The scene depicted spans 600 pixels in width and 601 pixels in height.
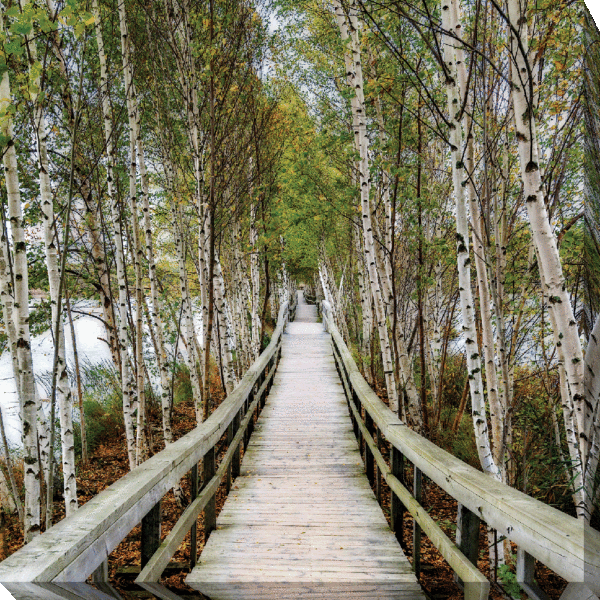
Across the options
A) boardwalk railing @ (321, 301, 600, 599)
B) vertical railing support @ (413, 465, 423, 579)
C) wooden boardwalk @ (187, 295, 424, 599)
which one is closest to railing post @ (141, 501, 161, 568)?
wooden boardwalk @ (187, 295, 424, 599)

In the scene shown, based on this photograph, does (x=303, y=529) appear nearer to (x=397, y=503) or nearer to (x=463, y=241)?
(x=397, y=503)

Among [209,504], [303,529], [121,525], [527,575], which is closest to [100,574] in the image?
[121,525]

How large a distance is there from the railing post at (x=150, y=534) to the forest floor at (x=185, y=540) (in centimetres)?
9

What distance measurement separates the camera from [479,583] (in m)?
1.65

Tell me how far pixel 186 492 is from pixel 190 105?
18.5 feet

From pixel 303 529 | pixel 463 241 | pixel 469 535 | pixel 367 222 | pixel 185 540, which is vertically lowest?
pixel 185 540

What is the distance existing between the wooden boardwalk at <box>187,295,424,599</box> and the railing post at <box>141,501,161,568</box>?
407 mm

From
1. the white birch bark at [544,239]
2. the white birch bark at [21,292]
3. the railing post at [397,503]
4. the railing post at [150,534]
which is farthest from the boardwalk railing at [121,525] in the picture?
the white birch bark at [544,239]

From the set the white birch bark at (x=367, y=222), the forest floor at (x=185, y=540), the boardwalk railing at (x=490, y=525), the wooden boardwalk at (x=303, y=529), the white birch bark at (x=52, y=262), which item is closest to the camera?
the boardwalk railing at (x=490, y=525)

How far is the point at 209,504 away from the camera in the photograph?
3.03 metres

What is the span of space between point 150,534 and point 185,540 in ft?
11.4

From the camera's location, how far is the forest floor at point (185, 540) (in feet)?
5.70

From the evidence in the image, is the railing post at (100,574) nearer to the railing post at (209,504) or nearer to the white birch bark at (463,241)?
the railing post at (209,504)

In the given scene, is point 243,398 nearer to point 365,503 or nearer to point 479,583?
point 365,503
